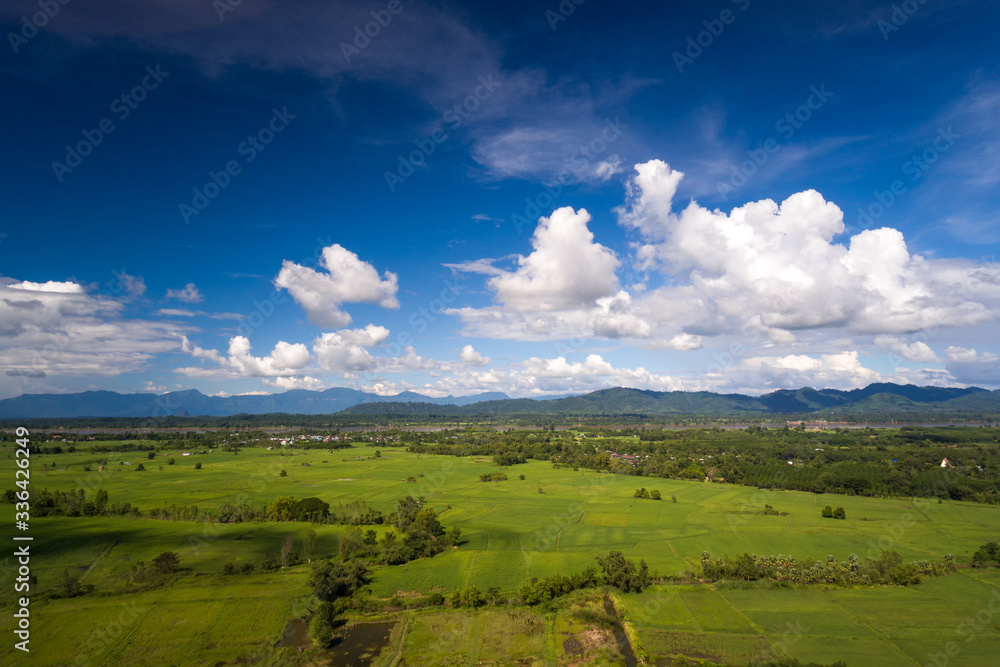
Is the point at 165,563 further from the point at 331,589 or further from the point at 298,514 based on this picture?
the point at 298,514

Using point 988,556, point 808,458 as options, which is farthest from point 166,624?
point 808,458

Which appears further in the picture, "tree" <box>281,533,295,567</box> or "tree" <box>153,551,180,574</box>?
"tree" <box>281,533,295,567</box>

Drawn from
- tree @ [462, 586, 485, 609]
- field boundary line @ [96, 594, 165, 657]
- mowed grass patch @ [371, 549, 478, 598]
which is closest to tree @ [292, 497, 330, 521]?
mowed grass patch @ [371, 549, 478, 598]

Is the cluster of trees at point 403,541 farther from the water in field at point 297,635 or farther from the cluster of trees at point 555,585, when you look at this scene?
the cluster of trees at point 555,585

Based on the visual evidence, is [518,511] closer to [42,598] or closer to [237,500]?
[237,500]

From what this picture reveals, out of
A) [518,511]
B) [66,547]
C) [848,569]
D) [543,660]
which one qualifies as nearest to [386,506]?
[518,511]

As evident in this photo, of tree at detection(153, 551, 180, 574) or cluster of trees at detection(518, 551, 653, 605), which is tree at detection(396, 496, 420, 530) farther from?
tree at detection(153, 551, 180, 574)

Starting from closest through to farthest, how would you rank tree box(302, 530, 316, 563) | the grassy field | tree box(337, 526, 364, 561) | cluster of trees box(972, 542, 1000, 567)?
the grassy field < cluster of trees box(972, 542, 1000, 567) < tree box(337, 526, 364, 561) < tree box(302, 530, 316, 563)
